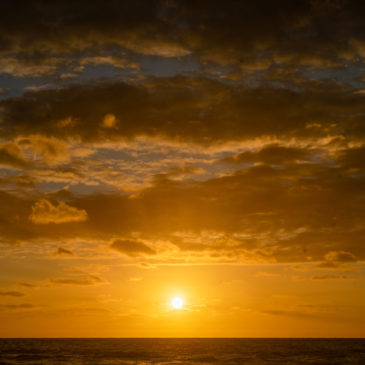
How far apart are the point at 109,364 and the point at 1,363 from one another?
65.5 ft

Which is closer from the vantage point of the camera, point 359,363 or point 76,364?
point 76,364

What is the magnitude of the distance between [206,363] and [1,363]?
1572 inches

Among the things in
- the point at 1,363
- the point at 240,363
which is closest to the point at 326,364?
the point at 240,363

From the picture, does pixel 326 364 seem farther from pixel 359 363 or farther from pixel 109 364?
pixel 109 364

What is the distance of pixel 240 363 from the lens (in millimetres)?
89625

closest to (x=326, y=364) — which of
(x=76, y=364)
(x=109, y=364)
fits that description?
(x=109, y=364)

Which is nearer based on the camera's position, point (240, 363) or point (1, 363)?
point (1, 363)

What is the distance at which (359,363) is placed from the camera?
90.8m

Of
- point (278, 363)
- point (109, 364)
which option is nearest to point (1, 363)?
point (109, 364)

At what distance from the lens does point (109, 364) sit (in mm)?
85125

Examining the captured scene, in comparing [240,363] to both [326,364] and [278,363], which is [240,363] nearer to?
[278,363]

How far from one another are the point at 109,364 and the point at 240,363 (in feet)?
85.5

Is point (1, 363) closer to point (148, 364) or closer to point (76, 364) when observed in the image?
point (76, 364)

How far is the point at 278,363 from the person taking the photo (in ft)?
292
